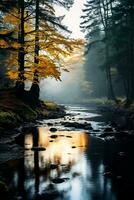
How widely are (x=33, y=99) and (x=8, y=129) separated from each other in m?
10.7

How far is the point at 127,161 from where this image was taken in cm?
1298

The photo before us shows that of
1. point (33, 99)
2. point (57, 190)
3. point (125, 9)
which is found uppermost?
point (125, 9)

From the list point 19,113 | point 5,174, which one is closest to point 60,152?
point 5,174

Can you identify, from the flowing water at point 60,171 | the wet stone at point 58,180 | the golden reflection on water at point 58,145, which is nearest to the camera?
the flowing water at point 60,171

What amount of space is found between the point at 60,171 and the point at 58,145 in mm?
4116

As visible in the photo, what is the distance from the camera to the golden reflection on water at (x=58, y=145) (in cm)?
1304

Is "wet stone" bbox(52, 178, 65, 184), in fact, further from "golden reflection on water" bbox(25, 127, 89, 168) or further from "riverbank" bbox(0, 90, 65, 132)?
"riverbank" bbox(0, 90, 65, 132)

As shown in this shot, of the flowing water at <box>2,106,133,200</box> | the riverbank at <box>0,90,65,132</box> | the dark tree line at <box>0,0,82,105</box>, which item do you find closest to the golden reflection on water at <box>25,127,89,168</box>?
the flowing water at <box>2,106,133,200</box>

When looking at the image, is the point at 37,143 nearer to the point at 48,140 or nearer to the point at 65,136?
the point at 48,140

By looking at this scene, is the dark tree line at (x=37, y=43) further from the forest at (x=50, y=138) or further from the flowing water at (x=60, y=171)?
the flowing water at (x=60, y=171)

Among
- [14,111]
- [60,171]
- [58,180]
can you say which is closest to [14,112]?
[14,111]

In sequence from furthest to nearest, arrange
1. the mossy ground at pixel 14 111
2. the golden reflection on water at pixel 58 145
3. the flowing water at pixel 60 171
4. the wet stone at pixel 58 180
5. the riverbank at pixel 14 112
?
the mossy ground at pixel 14 111, the riverbank at pixel 14 112, the golden reflection on water at pixel 58 145, the wet stone at pixel 58 180, the flowing water at pixel 60 171

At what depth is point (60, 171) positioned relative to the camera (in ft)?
38.3

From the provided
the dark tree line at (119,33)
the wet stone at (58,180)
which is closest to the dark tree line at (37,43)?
the dark tree line at (119,33)
